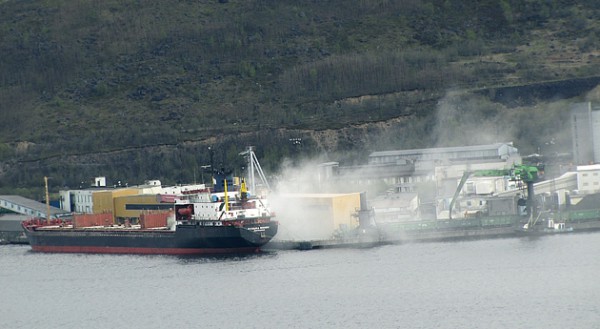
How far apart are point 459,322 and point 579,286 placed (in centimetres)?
646

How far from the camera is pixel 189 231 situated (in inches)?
2940

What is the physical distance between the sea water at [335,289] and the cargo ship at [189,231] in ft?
5.28

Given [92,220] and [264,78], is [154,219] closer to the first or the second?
[92,220]

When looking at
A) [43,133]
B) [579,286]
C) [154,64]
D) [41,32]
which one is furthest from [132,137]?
[579,286]

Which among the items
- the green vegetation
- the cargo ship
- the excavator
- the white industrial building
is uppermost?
the green vegetation

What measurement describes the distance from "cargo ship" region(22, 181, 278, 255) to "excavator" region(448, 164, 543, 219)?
10.1 m

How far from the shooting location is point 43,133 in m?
119

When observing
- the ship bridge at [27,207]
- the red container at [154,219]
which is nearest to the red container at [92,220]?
the red container at [154,219]

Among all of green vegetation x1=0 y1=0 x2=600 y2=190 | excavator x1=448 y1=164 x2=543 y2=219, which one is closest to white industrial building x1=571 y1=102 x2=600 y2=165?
excavator x1=448 y1=164 x2=543 y2=219

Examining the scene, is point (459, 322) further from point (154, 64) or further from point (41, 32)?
point (41, 32)

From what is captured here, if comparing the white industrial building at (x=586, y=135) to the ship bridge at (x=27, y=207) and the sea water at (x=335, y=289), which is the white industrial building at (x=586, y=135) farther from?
the ship bridge at (x=27, y=207)

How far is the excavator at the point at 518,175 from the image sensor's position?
74938 millimetres

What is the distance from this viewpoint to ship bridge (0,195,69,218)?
3625 inches

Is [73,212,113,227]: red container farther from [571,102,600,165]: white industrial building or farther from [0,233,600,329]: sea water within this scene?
[571,102,600,165]: white industrial building
